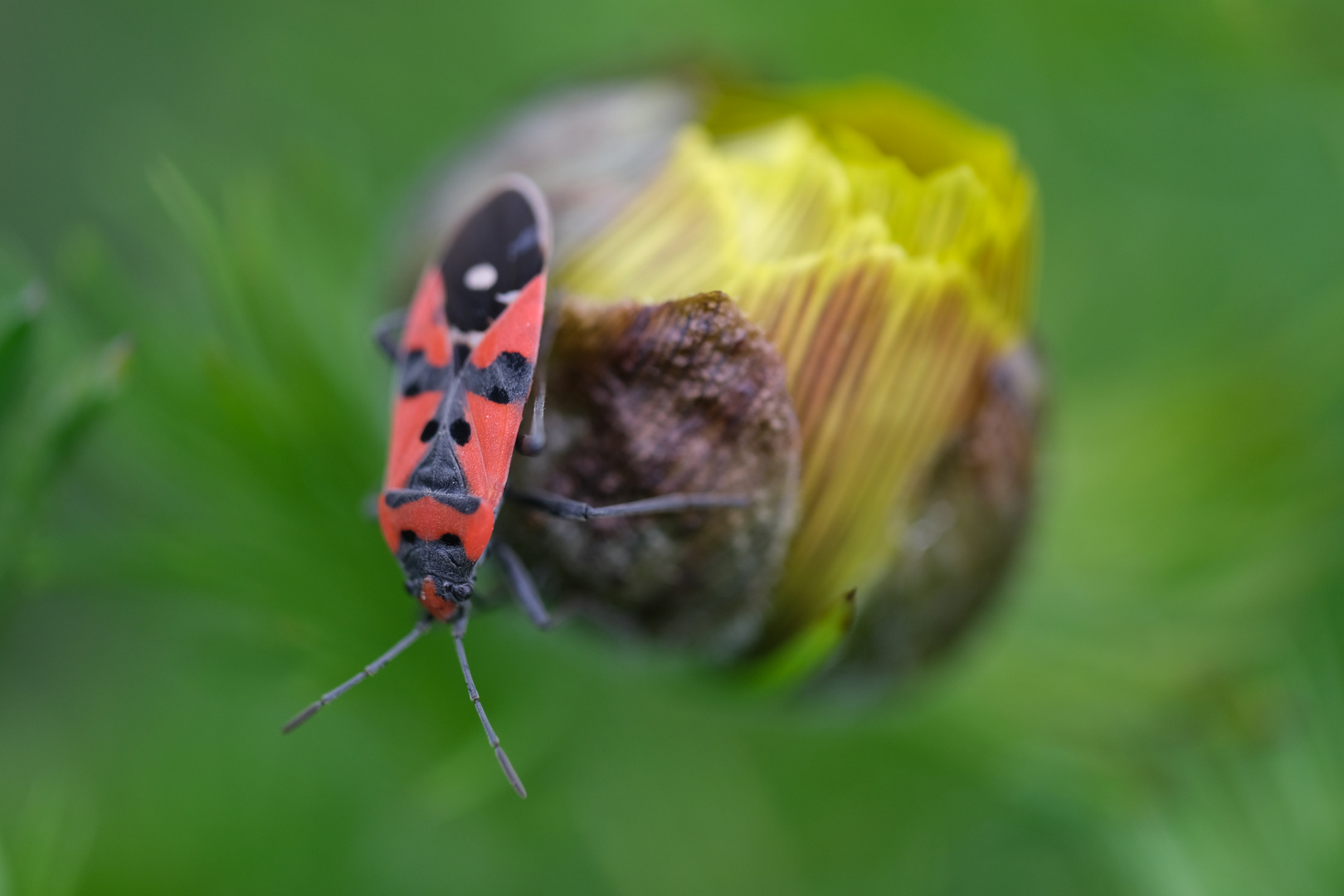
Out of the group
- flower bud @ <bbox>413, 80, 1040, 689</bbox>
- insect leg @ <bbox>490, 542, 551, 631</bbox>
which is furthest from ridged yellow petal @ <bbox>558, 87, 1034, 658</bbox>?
insect leg @ <bbox>490, 542, 551, 631</bbox>

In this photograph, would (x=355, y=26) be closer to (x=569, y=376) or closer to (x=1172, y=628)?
(x=569, y=376)

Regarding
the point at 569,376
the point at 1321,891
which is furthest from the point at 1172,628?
the point at 569,376

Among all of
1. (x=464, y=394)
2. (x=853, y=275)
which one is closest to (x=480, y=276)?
(x=464, y=394)

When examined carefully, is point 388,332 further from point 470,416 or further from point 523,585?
point 523,585

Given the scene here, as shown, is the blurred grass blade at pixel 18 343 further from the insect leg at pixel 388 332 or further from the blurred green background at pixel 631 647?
the insect leg at pixel 388 332

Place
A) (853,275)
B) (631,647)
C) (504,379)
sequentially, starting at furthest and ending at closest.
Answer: (631,647)
(504,379)
(853,275)
